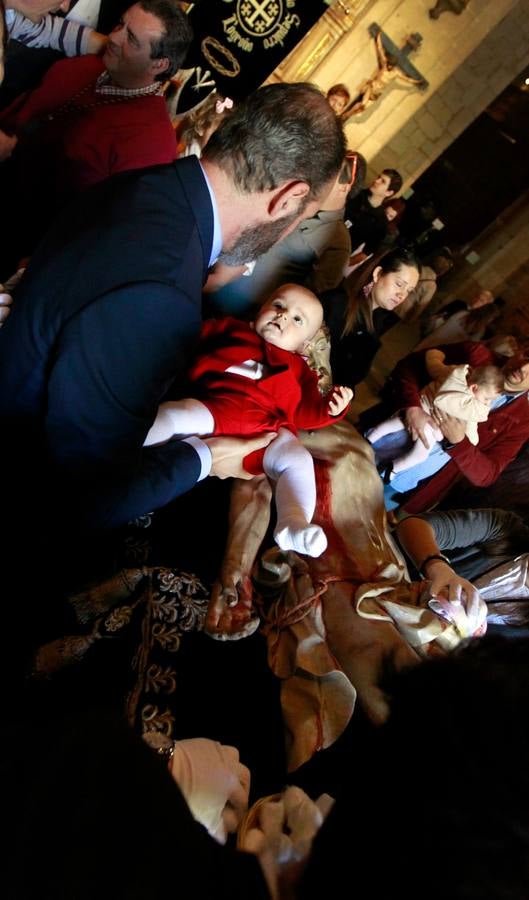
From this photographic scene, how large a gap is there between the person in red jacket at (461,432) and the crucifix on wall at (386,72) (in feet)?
17.0

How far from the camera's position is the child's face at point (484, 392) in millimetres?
3203

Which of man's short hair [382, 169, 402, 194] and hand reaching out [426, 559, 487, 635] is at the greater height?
man's short hair [382, 169, 402, 194]

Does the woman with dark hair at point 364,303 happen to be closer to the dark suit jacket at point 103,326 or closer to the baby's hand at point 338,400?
the baby's hand at point 338,400

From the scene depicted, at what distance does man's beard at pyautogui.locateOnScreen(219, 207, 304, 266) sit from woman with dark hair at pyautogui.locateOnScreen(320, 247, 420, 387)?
57.3 inches

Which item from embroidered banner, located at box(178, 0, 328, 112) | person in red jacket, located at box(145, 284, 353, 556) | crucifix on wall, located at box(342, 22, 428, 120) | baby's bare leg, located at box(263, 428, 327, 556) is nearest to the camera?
baby's bare leg, located at box(263, 428, 327, 556)

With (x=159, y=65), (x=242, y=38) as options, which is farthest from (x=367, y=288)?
(x=242, y=38)

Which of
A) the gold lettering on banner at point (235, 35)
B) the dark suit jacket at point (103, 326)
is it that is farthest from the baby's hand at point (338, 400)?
the gold lettering on banner at point (235, 35)

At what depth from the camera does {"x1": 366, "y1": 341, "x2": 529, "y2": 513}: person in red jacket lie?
3.30m

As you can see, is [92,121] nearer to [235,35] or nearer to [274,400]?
[274,400]

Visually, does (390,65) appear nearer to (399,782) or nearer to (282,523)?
(282,523)

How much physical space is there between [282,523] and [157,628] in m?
0.60

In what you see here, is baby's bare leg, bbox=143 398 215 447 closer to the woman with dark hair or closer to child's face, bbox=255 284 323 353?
child's face, bbox=255 284 323 353

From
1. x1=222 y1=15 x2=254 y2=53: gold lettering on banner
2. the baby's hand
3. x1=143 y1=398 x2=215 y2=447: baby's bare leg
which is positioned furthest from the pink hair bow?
x1=222 y1=15 x2=254 y2=53: gold lettering on banner

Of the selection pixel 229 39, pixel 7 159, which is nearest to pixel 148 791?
pixel 7 159
